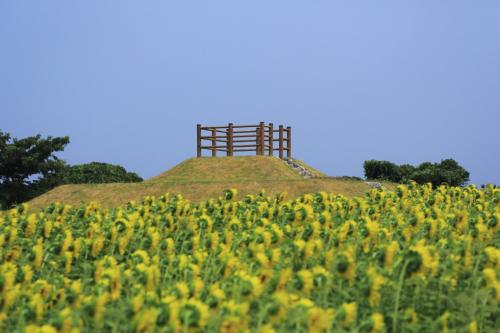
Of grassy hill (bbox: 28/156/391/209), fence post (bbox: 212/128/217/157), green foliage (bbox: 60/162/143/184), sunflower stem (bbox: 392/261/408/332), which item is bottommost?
sunflower stem (bbox: 392/261/408/332)

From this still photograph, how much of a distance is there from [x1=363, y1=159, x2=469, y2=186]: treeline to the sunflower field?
23.8 m

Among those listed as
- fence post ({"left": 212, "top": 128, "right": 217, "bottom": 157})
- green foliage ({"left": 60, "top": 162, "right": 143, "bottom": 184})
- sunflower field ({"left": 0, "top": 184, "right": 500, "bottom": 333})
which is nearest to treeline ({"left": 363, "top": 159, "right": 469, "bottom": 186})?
fence post ({"left": 212, "top": 128, "right": 217, "bottom": 157})

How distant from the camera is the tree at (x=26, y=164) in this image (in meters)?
32.4

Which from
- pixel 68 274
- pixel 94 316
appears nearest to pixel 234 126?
pixel 68 274

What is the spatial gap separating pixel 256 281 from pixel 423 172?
1153 inches

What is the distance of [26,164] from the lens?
32.4m

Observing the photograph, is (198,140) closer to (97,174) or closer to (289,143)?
(289,143)

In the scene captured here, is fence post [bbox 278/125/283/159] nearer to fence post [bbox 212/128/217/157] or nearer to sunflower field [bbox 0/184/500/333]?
fence post [bbox 212/128/217/157]

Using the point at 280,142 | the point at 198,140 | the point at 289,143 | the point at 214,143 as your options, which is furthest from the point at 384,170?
the point at 198,140

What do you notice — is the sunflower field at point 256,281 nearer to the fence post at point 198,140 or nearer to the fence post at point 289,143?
the fence post at point 198,140

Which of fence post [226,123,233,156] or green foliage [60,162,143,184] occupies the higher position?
fence post [226,123,233,156]

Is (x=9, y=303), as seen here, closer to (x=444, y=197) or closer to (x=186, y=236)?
(x=186, y=236)

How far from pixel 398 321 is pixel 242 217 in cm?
504

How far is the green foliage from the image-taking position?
3588 centimetres
